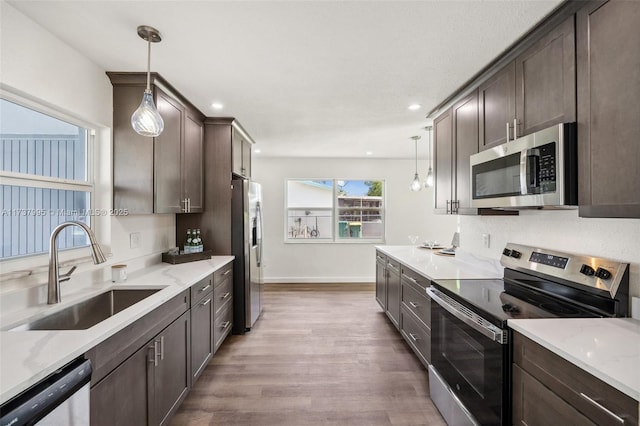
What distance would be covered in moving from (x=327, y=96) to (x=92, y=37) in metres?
1.67

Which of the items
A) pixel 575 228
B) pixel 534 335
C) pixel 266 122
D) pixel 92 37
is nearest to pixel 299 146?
pixel 266 122

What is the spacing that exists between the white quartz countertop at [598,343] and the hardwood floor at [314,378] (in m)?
1.13

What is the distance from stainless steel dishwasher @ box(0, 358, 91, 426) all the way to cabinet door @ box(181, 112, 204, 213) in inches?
74.7

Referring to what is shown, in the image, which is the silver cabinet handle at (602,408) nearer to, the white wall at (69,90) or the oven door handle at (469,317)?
the oven door handle at (469,317)

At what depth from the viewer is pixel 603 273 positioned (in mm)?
1457

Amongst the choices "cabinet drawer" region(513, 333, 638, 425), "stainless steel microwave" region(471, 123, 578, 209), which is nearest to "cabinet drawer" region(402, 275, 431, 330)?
"stainless steel microwave" region(471, 123, 578, 209)

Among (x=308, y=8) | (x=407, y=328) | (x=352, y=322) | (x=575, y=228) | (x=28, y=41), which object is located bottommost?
(x=352, y=322)

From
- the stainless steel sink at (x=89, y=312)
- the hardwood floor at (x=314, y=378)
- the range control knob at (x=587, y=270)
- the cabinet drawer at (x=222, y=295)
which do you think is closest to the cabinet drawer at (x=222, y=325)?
the cabinet drawer at (x=222, y=295)

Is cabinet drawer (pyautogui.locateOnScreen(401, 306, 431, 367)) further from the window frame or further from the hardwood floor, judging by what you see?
the window frame

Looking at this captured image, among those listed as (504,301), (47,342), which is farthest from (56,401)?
(504,301)

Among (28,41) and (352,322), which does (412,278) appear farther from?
(28,41)

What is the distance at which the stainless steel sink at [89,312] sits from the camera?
4.88ft

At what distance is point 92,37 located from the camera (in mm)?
1765

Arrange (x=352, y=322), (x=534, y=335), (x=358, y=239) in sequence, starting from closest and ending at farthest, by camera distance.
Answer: (x=534, y=335)
(x=352, y=322)
(x=358, y=239)
